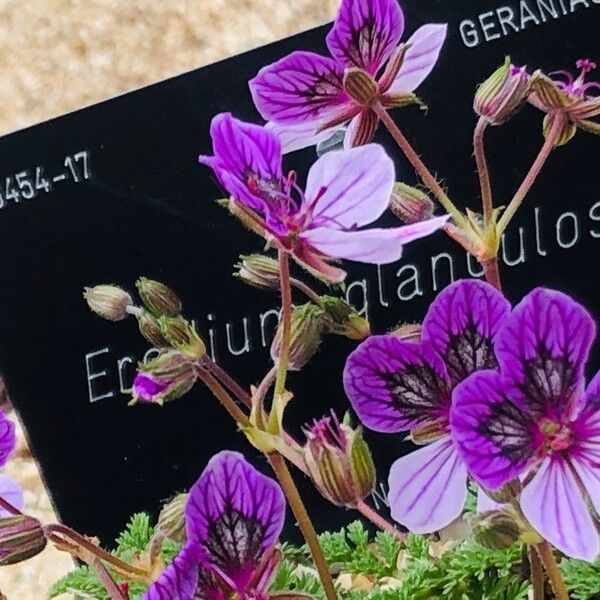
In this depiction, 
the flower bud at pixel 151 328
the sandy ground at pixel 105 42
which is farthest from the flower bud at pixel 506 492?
the sandy ground at pixel 105 42

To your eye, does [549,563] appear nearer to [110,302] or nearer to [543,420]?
[543,420]

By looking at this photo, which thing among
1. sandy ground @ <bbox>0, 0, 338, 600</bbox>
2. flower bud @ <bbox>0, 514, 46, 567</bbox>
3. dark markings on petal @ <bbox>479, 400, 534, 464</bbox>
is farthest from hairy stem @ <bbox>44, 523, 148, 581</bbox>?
sandy ground @ <bbox>0, 0, 338, 600</bbox>

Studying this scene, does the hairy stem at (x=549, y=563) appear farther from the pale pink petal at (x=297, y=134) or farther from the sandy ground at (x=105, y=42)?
the sandy ground at (x=105, y=42)

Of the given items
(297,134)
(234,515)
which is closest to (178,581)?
(234,515)

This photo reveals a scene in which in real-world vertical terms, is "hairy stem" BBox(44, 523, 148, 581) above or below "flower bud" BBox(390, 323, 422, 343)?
below

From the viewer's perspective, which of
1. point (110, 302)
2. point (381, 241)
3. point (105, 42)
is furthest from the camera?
point (105, 42)

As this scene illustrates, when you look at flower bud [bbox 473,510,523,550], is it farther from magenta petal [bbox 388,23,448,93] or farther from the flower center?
magenta petal [bbox 388,23,448,93]

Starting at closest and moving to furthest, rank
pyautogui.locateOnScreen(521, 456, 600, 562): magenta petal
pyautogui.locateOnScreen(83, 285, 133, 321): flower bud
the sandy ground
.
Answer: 1. pyautogui.locateOnScreen(521, 456, 600, 562): magenta petal
2. pyautogui.locateOnScreen(83, 285, 133, 321): flower bud
3. the sandy ground

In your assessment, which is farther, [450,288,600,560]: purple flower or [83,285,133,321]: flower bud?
[83,285,133,321]: flower bud
